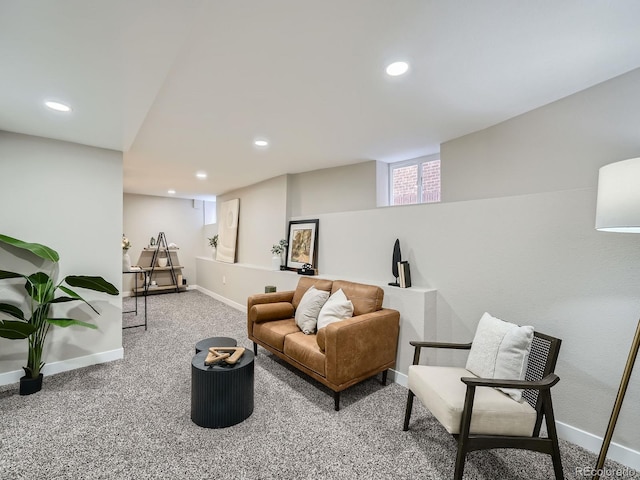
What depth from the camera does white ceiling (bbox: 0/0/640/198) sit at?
4.55ft

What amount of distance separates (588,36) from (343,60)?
→ 135cm

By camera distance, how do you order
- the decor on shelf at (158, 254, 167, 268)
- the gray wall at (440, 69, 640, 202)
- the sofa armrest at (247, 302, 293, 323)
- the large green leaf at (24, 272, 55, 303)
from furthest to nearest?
the decor on shelf at (158, 254, 167, 268) → the sofa armrest at (247, 302, 293, 323) → the large green leaf at (24, 272, 55, 303) → the gray wall at (440, 69, 640, 202)

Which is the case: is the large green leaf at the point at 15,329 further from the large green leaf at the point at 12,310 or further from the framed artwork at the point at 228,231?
the framed artwork at the point at 228,231

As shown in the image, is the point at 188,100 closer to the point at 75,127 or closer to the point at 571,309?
the point at 75,127

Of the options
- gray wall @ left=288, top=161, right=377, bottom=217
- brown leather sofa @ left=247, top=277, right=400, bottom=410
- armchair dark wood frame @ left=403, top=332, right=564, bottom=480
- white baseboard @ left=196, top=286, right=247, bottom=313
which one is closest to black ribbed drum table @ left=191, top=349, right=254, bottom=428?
brown leather sofa @ left=247, top=277, right=400, bottom=410

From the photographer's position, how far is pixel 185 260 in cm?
770

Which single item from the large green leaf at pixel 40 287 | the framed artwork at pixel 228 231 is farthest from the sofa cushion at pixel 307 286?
the framed artwork at pixel 228 231

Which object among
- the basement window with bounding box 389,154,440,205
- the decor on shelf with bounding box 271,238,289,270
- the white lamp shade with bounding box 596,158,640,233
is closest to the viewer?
the white lamp shade with bounding box 596,158,640,233

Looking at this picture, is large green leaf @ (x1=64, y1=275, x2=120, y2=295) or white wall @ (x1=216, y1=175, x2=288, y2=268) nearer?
large green leaf @ (x1=64, y1=275, x2=120, y2=295)

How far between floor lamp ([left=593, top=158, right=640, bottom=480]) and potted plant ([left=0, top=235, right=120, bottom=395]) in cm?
372

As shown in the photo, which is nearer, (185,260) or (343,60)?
(343,60)

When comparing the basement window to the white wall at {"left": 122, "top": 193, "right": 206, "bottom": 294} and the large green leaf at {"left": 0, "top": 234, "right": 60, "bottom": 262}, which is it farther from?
the white wall at {"left": 122, "top": 193, "right": 206, "bottom": 294}

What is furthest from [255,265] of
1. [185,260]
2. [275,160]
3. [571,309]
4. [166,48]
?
[571,309]

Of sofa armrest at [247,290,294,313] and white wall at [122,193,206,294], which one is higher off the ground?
white wall at [122,193,206,294]
